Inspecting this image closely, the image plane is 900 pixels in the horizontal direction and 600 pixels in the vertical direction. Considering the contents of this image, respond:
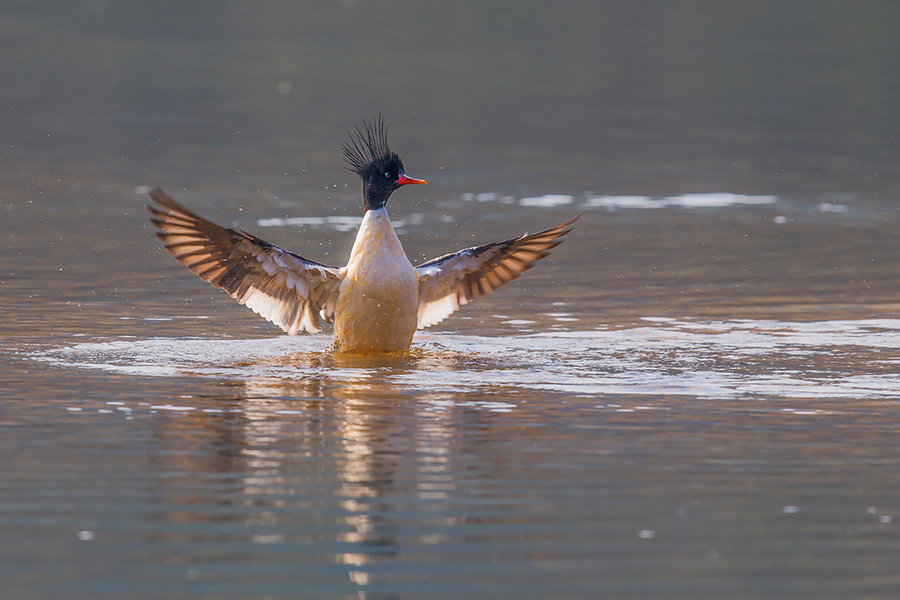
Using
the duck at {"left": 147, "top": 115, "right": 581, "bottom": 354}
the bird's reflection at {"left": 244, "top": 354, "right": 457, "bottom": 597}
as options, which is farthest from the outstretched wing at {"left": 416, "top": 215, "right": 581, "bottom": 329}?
the bird's reflection at {"left": 244, "top": 354, "right": 457, "bottom": 597}

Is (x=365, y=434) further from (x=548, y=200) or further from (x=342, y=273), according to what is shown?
(x=548, y=200)

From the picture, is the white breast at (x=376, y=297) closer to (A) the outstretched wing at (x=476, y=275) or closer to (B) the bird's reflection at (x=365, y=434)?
(B) the bird's reflection at (x=365, y=434)

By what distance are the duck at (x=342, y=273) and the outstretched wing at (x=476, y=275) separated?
3 cm

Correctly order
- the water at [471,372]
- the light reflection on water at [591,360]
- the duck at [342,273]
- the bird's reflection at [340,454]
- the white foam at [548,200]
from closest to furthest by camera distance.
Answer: the water at [471,372], the bird's reflection at [340,454], the light reflection on water at [591,360], the duck at [342,273], the white foam at [548,200]

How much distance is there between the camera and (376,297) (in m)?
12.8

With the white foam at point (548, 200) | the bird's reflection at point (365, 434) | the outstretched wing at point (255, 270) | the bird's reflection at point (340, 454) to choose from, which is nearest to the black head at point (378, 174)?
the outstretched wing at point (255, 270)

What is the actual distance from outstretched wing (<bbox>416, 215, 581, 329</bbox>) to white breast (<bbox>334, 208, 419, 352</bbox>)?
63cm

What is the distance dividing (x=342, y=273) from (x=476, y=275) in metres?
1.29

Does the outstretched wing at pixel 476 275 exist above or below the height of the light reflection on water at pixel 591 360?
above

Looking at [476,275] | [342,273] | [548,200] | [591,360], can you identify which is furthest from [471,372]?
[548,200]

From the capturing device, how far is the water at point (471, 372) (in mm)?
7793

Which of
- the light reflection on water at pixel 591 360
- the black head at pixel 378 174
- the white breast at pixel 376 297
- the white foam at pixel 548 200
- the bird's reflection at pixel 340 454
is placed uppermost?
the white foam at pixel 548 200

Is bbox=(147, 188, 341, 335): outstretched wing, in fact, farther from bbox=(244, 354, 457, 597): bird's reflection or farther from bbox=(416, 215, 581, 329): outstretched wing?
bbox=(416, 215, 581, 329): outstretched wing

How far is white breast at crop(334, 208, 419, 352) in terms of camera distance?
12.8 metres
